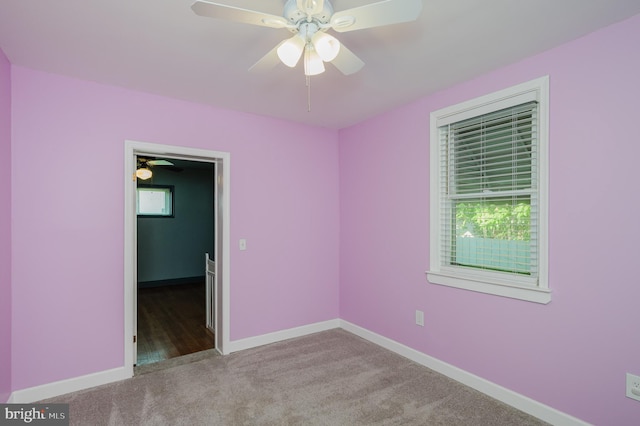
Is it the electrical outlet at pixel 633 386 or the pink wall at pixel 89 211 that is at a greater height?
the pink wall at pixel 89 211

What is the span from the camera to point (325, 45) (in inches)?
61.7

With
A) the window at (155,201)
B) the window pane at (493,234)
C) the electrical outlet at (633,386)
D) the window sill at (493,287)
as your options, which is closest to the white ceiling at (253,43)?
the window pane at (493,234)

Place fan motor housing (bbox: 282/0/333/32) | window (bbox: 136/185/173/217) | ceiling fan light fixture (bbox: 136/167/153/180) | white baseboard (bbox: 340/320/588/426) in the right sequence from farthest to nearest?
window (bbox: 136/185/173/217) → ceiling fan light fixture (bbox: 136/167/153/180) → white baseboard (bbox: 340/320/588/426) → fan motor housing (bbox: 282/0/333/32)

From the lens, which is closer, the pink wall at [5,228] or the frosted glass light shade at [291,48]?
the frosted glass light shade at [291,48]

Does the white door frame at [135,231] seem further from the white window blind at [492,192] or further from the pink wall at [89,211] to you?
the white window blind at [492,192]

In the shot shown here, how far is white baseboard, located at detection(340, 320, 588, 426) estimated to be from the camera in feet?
6.93

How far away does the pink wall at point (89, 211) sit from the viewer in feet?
7.89

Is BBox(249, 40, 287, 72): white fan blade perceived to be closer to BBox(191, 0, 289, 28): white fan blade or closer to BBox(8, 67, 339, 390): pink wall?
BBox(191, 0, 289, 28): white fan blade

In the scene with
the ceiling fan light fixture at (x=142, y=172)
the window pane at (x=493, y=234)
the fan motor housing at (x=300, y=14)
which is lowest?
the window pane at (x=493, y=234)

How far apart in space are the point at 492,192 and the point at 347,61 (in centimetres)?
160

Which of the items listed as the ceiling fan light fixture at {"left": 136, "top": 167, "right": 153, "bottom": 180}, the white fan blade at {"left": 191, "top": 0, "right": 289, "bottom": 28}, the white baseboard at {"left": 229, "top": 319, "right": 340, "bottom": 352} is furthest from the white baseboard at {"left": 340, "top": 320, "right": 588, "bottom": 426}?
the ceiling fan light fixture at {"left": 136, "top": 167, "right": 153, "bottom": 180}

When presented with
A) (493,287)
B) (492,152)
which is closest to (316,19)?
(492,152)

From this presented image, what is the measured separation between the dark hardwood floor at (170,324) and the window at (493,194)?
2.70m

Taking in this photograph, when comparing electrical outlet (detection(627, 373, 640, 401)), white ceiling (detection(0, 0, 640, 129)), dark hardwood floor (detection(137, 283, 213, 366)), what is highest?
white ceiling (detection(0, 0, 640, 129))
